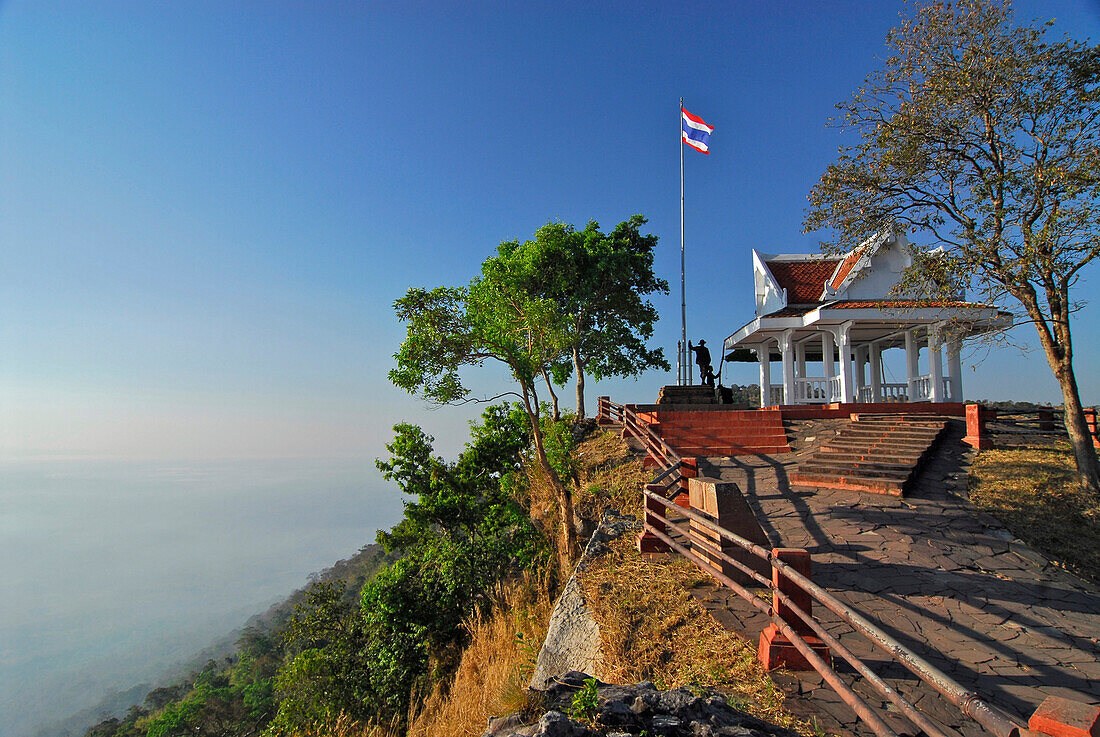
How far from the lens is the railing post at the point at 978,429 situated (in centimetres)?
1117

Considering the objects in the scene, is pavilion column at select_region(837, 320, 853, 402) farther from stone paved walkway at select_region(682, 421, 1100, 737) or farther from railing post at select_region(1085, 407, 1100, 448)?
stone paved walkway at select_region(682, 421, 1100, 737)

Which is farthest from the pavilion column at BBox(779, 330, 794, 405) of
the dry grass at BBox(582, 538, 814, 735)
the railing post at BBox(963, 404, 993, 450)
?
the dry grass at BBox(582, 538, 814, 735)

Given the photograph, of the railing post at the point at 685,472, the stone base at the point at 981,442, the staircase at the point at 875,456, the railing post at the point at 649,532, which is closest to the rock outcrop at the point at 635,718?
the railing post at the point at 649,532

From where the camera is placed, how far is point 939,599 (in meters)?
5.38

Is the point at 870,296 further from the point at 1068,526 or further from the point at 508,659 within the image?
the point at 508,659

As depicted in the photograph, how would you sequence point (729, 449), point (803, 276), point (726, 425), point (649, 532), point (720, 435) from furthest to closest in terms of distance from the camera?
1. point (803, 276)
2. point (726, 425)
3. point (720, 435)
4. point (729, 449)
5. point (649, 532)

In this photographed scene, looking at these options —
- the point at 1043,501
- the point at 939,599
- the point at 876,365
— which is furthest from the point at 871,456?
the point at 876,365

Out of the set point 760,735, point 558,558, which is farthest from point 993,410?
point 760,735

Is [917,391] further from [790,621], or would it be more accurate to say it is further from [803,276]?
[790,621]

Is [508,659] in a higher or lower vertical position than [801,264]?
lower

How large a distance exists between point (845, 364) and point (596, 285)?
8.47 metres

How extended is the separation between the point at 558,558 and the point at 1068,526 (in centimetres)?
809

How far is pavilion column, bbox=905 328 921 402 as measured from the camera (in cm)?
1673

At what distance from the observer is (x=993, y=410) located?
11.6m
